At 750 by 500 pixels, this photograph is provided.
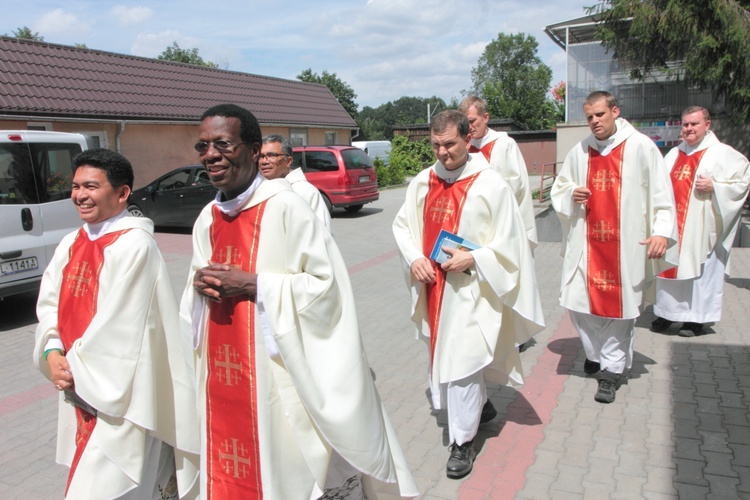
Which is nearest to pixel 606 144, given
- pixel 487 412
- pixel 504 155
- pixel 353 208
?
pixel 504 155

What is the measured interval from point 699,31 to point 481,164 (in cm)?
1212

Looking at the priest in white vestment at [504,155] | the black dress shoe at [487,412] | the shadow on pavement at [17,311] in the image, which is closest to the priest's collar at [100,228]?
the black dress shoe at [487,412]

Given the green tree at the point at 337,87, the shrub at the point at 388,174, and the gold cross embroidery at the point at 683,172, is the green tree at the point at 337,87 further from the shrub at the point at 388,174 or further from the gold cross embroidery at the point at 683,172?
the gold cross embroidery at the point at 683,172

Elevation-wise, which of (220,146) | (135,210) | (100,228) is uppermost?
(220,146)

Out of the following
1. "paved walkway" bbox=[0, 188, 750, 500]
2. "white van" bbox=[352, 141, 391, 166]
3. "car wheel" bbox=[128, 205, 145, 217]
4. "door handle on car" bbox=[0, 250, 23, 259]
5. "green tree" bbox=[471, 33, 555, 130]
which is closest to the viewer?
"paved walkway" bbox=[0, 188, 750, 500]

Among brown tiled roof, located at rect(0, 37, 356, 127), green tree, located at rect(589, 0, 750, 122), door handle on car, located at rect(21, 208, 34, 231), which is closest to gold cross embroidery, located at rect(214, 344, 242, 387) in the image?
door handle on car, located at rect(21, 208, 34, 231)

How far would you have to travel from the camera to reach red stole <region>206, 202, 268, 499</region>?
242 cm

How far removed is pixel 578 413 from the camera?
15.2ft

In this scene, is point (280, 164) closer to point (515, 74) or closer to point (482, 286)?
point (482, 286)

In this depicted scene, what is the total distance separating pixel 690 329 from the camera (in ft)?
21.0

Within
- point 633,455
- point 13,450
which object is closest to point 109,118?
point 13,450

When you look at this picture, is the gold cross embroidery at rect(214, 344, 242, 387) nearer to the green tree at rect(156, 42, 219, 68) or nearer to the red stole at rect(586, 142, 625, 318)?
the red stole at rect(586, 142, 625, 318)

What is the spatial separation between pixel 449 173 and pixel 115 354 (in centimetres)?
220

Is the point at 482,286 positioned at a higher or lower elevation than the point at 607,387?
higher
